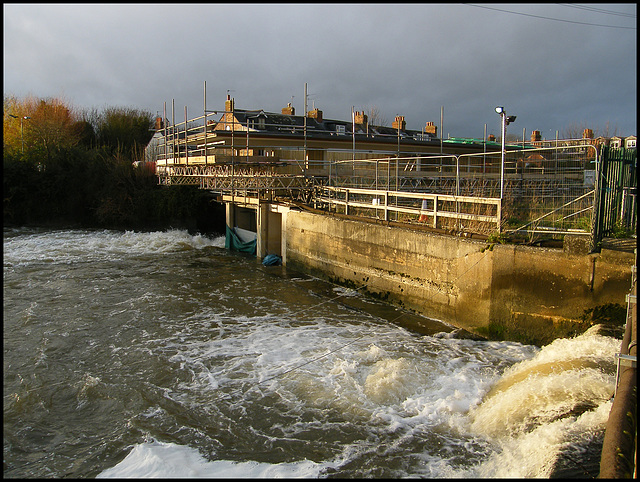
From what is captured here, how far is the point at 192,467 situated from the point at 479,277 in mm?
7340

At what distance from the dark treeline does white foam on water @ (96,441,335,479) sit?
23.7 metres

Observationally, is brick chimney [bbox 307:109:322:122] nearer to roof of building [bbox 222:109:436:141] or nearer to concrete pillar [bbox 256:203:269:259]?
roof of building [bbox 222:109:436:141]

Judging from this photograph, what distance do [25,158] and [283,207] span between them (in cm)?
2630

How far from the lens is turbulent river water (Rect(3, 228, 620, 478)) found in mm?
6277

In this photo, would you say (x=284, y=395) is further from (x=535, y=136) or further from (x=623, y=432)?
(x=535, y=136)

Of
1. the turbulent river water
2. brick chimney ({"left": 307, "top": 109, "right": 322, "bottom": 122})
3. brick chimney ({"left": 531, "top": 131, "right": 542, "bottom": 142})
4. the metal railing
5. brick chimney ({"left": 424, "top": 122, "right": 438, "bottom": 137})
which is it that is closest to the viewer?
the turbulent river water

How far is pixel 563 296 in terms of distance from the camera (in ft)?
31.9

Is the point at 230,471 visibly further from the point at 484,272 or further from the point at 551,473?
the point at 484,272

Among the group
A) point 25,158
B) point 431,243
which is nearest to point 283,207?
point 431,243

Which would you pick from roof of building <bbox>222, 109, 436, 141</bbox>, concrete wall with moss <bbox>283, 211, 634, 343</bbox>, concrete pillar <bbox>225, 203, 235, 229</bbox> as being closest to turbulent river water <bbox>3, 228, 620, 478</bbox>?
concrete wall with moss <bbox>283, 211, 634, 343</bbox>

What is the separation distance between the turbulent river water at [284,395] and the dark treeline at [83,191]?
16.9 metres

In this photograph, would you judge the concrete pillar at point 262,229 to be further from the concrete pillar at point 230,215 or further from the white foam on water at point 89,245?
the white foam on water at point 89,245

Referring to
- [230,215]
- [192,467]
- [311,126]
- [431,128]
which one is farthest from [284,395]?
[431,128]

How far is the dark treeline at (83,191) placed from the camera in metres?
30.5
